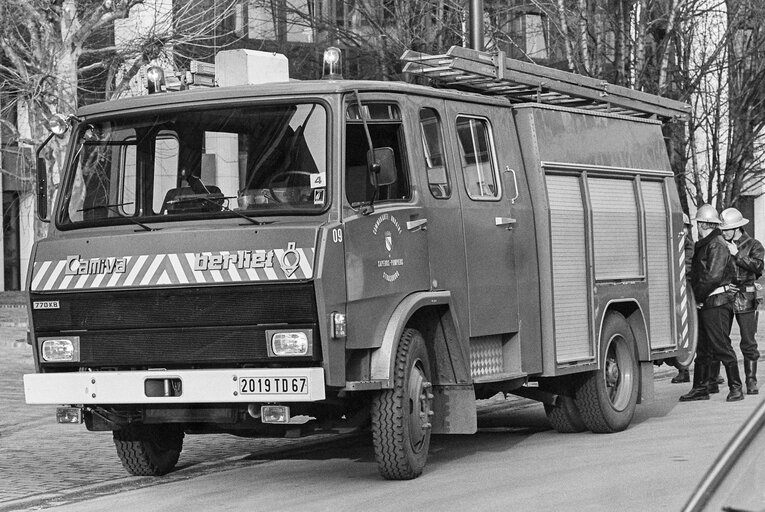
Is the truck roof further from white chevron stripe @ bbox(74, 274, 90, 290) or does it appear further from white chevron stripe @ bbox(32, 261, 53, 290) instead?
white chevron stripe @ bbox(74, 274, 90, 290)

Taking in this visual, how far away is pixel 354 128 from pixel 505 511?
8.37 ft

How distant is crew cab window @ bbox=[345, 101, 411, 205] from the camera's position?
8.75 m

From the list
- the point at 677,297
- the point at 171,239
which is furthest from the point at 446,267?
the point at 677,297

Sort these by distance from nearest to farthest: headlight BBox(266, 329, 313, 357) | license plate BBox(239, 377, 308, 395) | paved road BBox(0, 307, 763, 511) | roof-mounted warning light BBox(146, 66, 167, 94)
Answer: license plate BBox(239, 377, 308, 395)
headlight BBox(266, 329, 313, 357)
paved road BBox(0, 307, 763, 511)
roof-mounted warning light BBox(146, 66, 167, 94)

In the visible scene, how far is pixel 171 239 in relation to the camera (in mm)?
8625

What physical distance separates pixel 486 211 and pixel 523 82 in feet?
3.89

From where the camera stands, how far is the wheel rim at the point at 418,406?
9.01 meters

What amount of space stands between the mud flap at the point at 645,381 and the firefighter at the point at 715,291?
1.68 m

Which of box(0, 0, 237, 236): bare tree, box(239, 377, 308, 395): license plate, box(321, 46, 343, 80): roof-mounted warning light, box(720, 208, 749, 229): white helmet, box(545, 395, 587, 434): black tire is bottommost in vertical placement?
box(545, 395, 587, 434): black tire

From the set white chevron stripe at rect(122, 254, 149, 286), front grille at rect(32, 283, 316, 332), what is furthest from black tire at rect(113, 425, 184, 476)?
white chevron stripe at rect(122, 254, 149, 286)

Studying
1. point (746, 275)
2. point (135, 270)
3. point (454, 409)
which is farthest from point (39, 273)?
point (746, 275)

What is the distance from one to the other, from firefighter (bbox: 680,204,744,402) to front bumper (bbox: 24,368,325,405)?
21.0 ft

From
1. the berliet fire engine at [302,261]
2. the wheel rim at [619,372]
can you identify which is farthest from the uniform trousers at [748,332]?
the berliet fire engine at [302,261]

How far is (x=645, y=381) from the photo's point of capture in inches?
477
